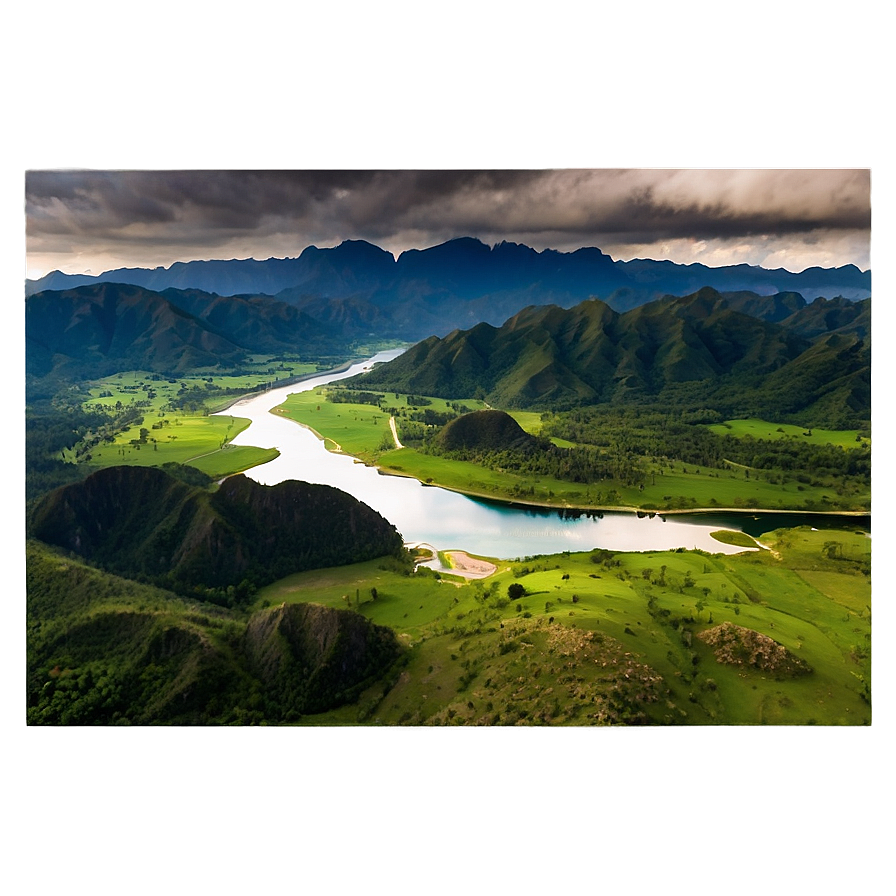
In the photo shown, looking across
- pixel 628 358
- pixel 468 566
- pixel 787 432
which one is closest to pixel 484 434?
pixel 468 566

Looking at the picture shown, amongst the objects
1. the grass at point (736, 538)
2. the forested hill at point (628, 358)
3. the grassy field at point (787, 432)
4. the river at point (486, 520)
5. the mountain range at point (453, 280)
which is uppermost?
the mountain range at point (453, 280)

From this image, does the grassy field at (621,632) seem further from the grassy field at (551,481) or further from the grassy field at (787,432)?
the grassy field at (787,432)

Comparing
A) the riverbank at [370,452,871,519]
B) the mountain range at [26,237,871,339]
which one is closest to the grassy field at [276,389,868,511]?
the riverbank at [370,452,871,519]

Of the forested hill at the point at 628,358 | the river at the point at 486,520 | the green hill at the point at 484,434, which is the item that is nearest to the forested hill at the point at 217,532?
the river at the point at 486,520

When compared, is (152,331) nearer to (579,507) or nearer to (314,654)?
(314,654)

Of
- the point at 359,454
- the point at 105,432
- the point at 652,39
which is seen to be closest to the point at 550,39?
the point at 652,39

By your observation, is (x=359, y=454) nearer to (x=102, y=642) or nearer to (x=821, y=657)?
(x=102, y=642)

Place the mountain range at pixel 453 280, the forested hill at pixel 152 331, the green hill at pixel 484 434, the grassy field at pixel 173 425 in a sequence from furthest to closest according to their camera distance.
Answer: the green hill at pixel 484 434, the mountain range at pixel 453 280, the grassy field at pixel 173 425, the forested hill at pixel 152 331
